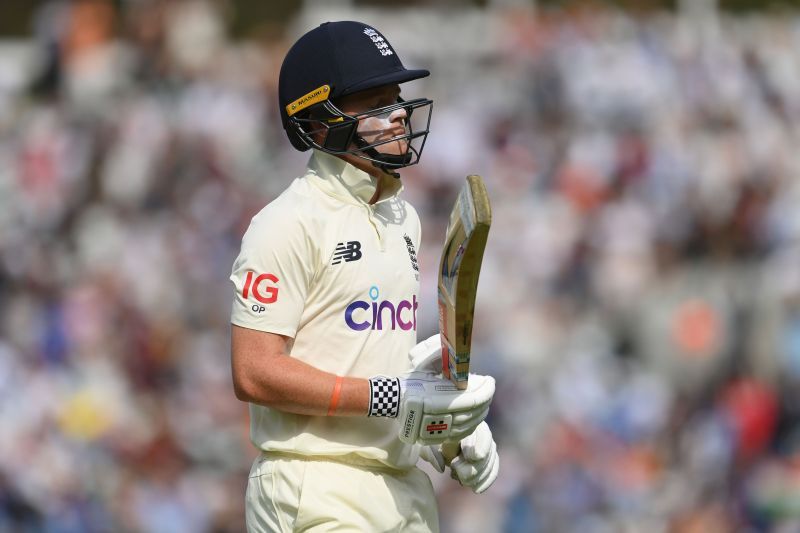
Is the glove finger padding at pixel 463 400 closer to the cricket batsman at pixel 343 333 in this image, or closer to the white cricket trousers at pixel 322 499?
the cricket batsman at pixel 343 333

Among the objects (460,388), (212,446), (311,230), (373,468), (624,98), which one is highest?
(311,230)

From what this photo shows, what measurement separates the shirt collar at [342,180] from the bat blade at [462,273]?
0.41 meters

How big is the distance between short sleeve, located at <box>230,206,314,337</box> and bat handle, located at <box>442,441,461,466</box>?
72 centimetres

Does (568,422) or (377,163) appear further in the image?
(568,422)

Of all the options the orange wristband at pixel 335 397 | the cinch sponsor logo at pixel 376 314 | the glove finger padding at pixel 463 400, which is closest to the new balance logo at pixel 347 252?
the cinch sponsor logo at pixel 376 314

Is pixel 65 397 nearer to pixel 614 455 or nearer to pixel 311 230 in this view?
pixel 614 455

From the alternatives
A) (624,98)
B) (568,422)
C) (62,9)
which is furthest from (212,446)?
(62,9)

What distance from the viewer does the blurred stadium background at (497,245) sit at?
10.4 meters

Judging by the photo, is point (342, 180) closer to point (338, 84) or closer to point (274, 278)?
point (338, 84)

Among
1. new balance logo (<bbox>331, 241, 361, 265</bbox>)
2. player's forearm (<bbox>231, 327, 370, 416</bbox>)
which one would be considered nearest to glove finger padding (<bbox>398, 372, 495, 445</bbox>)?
player's forearm (<bbox>231, 327, 370, 416</bbox>)

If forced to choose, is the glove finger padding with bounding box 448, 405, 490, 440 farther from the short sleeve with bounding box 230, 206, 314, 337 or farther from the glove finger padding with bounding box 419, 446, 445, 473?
the short sleeve with bounding box 230, 206, 314, 337

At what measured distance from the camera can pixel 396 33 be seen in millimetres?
15391

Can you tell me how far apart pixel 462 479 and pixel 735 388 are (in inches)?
264

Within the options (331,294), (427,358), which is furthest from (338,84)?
(427,358)
